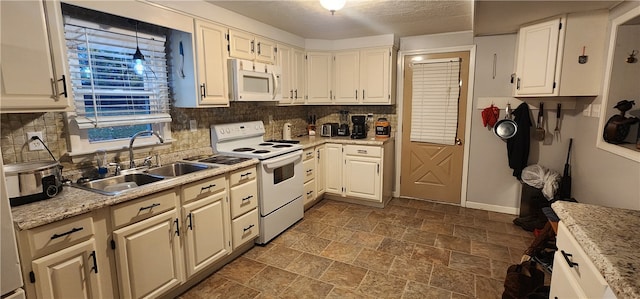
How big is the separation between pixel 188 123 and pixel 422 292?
2484 millimetres

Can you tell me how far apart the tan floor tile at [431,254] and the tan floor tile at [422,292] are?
410 mm

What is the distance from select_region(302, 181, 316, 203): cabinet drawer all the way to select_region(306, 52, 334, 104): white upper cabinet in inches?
45.5

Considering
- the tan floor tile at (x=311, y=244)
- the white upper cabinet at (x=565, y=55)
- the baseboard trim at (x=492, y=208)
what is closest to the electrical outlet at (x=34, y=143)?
the tan floor tile at (x=311, y=244)

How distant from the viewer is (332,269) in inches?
102

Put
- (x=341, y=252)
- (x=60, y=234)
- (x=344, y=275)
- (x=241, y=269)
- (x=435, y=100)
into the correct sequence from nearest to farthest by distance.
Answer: (x=60, y=234), (x=344, y=275), (x=241, y=269), (x=341, y=252), (x=435, y=100)

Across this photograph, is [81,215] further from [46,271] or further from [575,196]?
[575,196]

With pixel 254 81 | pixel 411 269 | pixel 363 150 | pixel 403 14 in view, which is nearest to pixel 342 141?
pixel 363 150

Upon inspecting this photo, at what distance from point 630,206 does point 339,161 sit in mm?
2770

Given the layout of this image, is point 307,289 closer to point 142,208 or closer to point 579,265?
point 142,208

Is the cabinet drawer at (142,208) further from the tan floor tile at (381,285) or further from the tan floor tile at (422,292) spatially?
the tan floor tile at (422,292)

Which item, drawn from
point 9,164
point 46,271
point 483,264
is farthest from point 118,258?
point 483,264

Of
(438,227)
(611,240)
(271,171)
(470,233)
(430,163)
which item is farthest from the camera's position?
(430,163)

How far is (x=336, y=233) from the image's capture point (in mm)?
3293

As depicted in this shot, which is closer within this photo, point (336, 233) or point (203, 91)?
point (203, 91)
